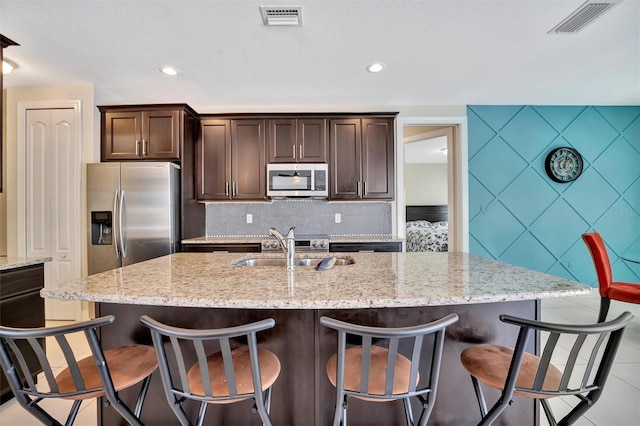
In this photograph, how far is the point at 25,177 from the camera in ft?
10.5

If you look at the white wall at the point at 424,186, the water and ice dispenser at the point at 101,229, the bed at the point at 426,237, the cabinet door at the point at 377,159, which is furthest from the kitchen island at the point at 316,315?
the white wall at the point at 424,186

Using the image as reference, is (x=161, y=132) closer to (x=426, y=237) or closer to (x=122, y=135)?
(x=122, y=135)

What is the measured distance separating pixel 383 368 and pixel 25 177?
4145mm

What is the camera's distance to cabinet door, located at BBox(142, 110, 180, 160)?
3.31 meters

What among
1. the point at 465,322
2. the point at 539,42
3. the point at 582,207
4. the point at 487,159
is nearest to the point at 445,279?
the point at 465,322

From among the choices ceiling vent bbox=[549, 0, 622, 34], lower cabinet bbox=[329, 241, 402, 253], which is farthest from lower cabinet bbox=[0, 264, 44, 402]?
ceiling vent bbox=[549, 0, 622, 34]

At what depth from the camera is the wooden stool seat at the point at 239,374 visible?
3.37 feet

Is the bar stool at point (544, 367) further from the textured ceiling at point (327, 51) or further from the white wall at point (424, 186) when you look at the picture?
the white wall at point (424, 186)

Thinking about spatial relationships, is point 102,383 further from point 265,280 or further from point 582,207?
point 582,207

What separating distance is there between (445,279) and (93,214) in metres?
3.45

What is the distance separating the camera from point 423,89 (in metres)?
3.39

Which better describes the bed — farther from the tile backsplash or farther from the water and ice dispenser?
the water and ice dispenser

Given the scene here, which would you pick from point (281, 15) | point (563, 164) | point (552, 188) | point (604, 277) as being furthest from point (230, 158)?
point (563, 164)

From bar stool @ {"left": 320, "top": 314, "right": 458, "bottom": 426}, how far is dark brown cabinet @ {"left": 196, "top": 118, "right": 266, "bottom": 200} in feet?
9.19
